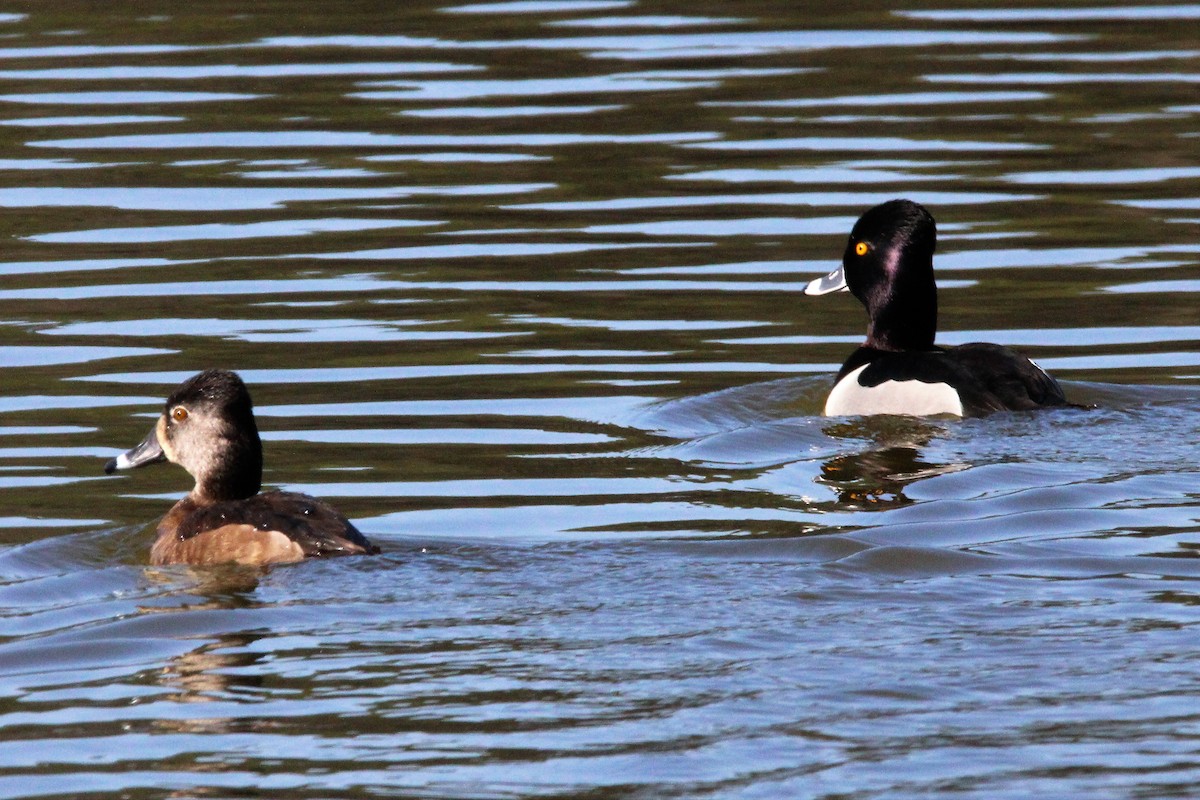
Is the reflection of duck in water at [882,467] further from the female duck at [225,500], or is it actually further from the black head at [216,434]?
the black head at [216,434]

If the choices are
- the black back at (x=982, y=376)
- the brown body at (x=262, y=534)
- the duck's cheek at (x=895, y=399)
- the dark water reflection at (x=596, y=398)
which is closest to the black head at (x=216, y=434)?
the brown body at (x=262, y=534)

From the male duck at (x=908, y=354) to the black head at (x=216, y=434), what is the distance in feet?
11.7

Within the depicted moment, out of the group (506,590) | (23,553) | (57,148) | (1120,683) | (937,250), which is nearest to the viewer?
(1120,683)

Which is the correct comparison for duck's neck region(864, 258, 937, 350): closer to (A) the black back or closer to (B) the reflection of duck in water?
(A) the black back

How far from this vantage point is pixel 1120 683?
264 inches

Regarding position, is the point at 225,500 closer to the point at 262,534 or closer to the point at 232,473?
the point at 232,473

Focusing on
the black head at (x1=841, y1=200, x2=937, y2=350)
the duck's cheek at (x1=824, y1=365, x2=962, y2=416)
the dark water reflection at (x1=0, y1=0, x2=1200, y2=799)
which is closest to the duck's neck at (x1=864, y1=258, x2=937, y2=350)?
the black head at (x1=841, y1=200, x2=937, y2=350)

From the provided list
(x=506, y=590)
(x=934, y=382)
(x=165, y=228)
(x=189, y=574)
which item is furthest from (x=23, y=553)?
(x=165, y=228)

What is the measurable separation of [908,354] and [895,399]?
1.12 ft

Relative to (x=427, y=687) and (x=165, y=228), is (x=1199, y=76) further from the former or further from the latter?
(x=427, y=687)

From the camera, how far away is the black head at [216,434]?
29.4 ft

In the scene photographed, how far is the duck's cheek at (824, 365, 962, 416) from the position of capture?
11.2m

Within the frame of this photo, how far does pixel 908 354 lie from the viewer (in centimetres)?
1155

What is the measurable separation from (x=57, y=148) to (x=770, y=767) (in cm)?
1223
